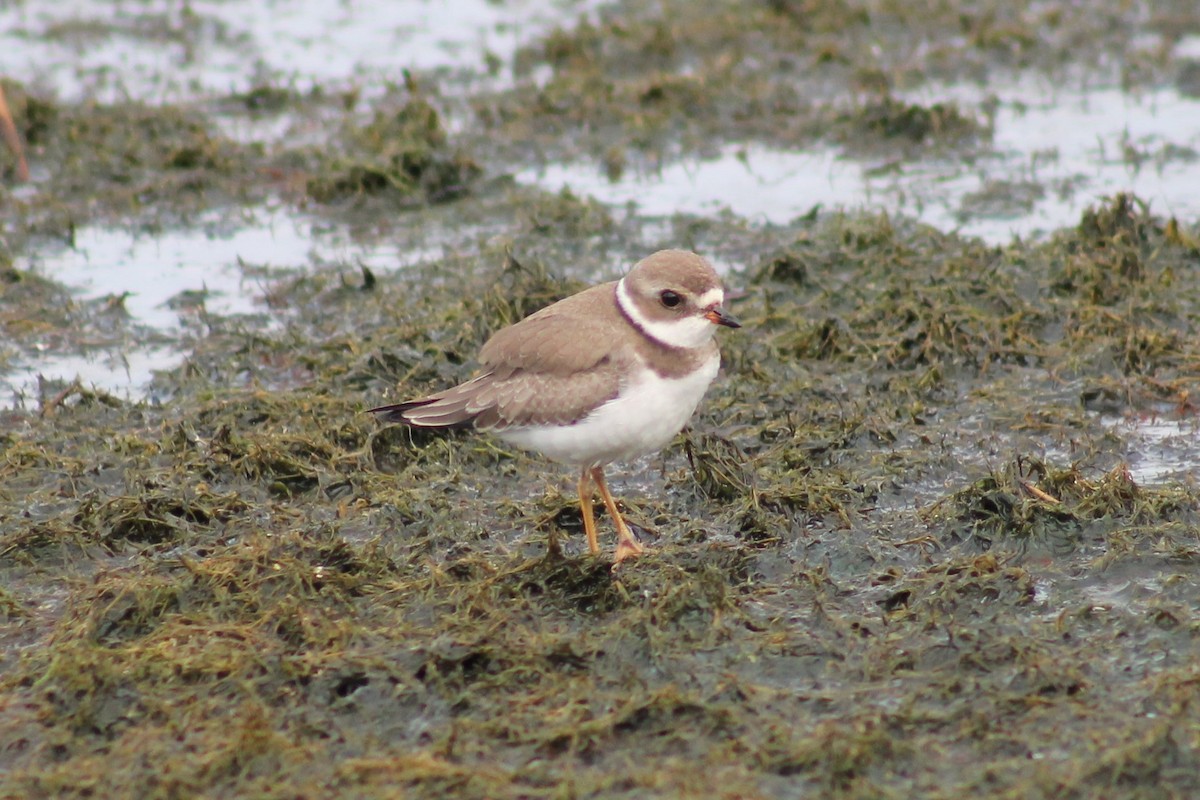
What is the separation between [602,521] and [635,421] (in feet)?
4.19

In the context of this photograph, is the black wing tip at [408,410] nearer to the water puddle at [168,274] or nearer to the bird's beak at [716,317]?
the bird's beak at [716,317]

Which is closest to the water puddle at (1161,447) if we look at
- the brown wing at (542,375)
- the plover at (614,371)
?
the plover at (614,371)

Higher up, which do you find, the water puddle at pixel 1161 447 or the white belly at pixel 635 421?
the white belly at pixel 635 421

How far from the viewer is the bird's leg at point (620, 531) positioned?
24.0ft

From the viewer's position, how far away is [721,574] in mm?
6996

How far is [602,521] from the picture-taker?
792 cm

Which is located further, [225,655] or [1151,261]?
[1151,261]

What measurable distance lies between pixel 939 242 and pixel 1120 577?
4305 millimetres

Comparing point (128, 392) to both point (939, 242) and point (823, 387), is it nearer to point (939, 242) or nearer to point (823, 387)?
point (823, 387)

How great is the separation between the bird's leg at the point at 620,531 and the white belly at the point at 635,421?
1.14ft

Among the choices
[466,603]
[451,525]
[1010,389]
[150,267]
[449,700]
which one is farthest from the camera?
[150,267]

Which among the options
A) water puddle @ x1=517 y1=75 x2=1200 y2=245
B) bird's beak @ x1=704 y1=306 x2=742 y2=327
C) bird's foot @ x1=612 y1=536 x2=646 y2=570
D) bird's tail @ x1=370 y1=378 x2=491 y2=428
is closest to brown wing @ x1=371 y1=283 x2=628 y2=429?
bird's tail @ x1=370 y1=378 x2=491 y2=428

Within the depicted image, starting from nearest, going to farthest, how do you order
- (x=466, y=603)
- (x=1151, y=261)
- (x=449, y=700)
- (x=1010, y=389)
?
1. (x=449, y=700)
2. (x=466, y=603)
3. (x=1010, y=389)
4. (x=1151, y=261)

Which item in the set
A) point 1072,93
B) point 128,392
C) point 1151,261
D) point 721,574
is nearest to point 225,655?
point 721,574
